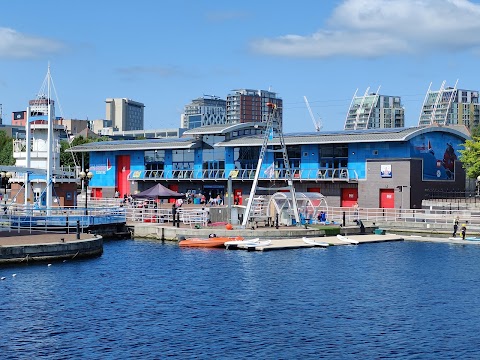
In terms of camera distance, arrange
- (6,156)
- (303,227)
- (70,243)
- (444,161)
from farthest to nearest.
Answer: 1. (6,156)
2. (444,161)
3. (303,227)
4. (70,243)

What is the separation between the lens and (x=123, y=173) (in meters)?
Result: 102

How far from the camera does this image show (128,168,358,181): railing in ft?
267

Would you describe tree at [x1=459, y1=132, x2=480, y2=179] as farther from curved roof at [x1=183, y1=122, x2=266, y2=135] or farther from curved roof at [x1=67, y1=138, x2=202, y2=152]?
curved roof at [x1=67, y1=138, x2=202, y2=152]

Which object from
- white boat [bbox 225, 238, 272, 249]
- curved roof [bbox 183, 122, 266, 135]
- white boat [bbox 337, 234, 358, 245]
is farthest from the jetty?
curved roof [bbox 183, 122, 266, 135]

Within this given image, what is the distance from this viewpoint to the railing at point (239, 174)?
81.4m

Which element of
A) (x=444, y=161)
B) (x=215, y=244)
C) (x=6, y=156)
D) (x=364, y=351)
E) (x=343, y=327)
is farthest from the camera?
(x=6, y=156)

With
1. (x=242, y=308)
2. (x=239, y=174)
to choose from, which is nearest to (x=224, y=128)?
(x=239, y=174)

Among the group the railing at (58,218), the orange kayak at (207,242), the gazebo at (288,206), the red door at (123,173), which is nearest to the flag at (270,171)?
the gazebo at (288,206)

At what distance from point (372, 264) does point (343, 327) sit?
1921 centimetres

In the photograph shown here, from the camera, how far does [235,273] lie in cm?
4509

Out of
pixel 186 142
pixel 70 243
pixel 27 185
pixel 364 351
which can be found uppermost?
pixel 186 142

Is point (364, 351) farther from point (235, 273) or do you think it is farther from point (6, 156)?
point (6, 156)

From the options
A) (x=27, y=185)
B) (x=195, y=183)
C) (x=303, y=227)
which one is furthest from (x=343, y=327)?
(x=195, y=183)

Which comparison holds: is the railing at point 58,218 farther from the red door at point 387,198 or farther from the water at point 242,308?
the red door at point 387,198
